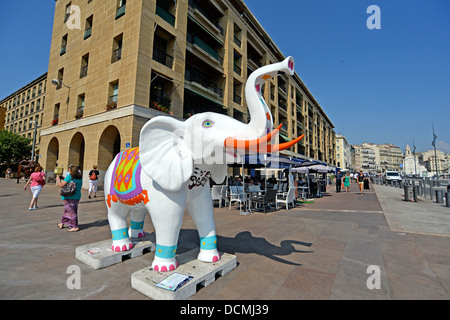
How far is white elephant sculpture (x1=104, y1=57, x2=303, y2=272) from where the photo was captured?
2.14m

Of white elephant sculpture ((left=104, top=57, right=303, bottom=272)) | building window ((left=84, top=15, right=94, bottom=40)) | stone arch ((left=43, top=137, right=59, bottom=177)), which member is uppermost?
building window ((left=84, top=15, right=94, bottom=40))

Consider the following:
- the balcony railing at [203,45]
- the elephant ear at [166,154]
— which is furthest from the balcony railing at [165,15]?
the elephant ear at [166,154]

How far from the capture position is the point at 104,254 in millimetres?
2928

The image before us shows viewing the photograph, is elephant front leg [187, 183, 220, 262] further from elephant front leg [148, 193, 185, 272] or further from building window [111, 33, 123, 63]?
building window [111, 33, 123, 63]

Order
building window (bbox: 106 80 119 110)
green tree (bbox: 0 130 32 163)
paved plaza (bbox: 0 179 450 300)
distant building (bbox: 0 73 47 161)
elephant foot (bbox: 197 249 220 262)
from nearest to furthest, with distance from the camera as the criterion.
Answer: paved plaza (bbox: 0 179 450 300)
elephant foot (bbox: 197 249 220 262)
building window (bbox: 106 80 119 110)
green tree (bbox: 0 130 32 163)
distant building (bbox: 0 73 47 161)

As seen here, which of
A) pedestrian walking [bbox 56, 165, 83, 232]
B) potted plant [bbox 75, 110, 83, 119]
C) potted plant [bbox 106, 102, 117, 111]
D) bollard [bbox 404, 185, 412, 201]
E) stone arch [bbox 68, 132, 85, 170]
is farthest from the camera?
stone arch [bbox 68, 132, 85, 170]

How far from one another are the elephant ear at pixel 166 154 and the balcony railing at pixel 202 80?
46.6 feet

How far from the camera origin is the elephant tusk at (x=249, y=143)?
79.8 inches

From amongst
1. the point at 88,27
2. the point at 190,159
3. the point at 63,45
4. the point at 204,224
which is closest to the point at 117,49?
the point at 88,27

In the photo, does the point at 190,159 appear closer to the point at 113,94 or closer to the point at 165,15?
the point at 113,94

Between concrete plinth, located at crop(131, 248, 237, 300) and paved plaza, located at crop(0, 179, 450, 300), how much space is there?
0.25 feet

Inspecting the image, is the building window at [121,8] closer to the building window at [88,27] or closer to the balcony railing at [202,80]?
the building window at [88,27]

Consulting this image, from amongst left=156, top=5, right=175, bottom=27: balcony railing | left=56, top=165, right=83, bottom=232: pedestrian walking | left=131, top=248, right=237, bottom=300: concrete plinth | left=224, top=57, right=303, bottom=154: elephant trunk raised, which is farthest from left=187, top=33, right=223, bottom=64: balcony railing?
left=131, top=248, right=237, bottom=300: concrete plinth
